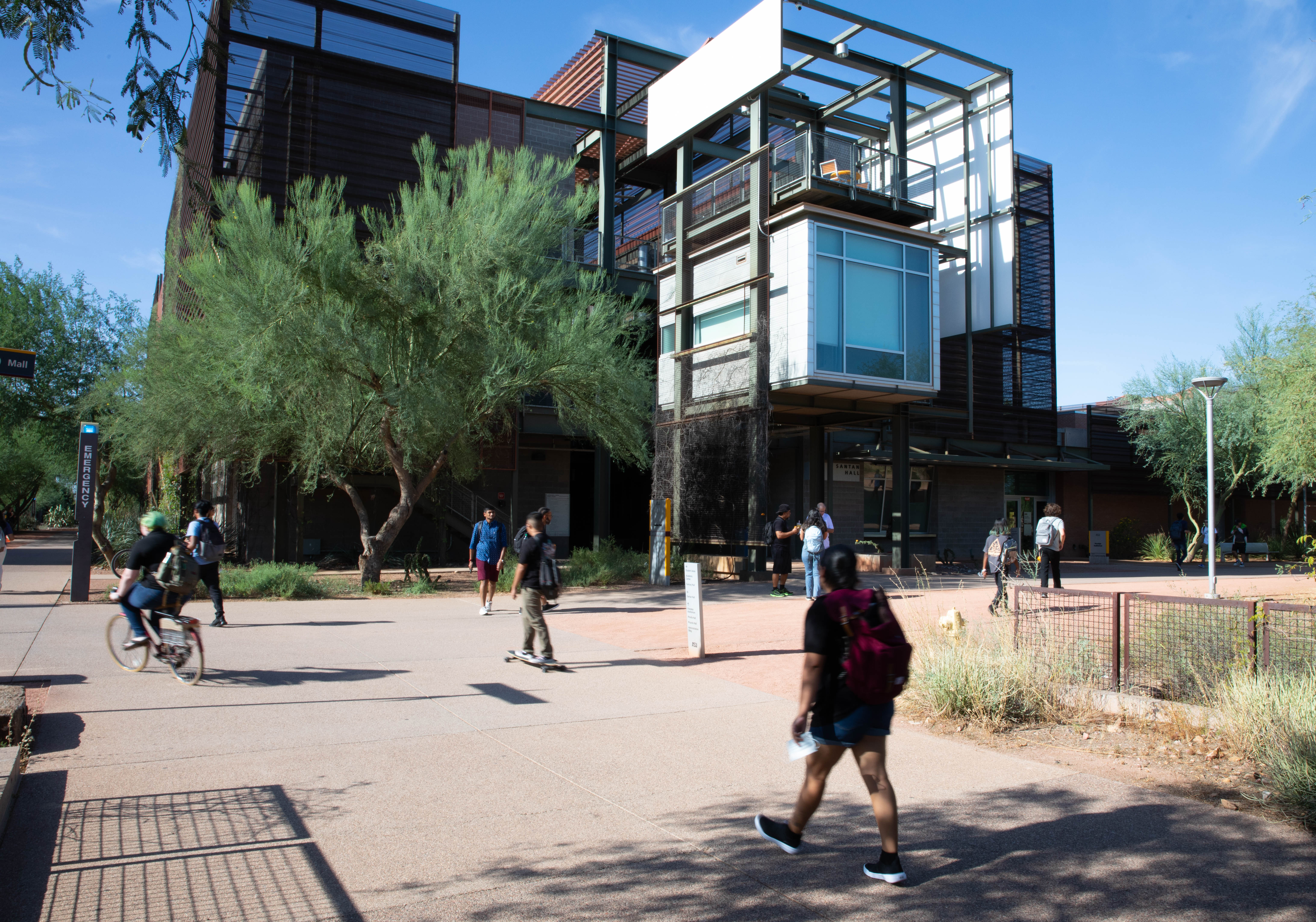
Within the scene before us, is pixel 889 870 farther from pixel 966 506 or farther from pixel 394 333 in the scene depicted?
pixel 966 506

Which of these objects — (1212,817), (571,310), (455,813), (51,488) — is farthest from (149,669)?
(51,488)

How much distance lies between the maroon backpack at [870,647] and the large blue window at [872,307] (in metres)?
15.9

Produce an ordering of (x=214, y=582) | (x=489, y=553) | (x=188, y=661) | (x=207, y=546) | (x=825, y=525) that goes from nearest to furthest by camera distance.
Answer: (x=188, y=661) < (x=207, y=546) < (x=214, y=582) < (x=489, y=553) < (x=825, y=525)

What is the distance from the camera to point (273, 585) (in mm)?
16125

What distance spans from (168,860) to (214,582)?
833 centimetres

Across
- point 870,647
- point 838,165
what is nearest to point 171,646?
point 870,647

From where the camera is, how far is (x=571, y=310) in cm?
1784

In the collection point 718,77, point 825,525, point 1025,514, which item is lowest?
point 825,525

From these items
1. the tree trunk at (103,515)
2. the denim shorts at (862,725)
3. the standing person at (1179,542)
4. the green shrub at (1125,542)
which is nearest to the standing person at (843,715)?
the denim shorts at (862,725)

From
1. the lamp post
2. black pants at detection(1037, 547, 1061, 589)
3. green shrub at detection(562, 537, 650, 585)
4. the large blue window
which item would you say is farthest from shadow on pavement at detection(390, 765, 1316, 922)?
the large blue window

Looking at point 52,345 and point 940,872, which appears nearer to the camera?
point 940,872

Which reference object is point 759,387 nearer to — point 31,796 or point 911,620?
point 911,620

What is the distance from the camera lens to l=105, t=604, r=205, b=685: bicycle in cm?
815

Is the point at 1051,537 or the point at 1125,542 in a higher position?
the point at 1051,537
